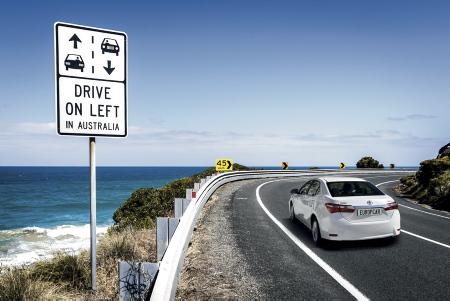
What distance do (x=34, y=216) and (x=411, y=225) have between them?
40.3m

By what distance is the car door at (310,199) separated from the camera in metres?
7.66

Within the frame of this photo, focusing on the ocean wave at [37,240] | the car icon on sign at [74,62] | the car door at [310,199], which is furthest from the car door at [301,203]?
the ocean wave at [37,240]

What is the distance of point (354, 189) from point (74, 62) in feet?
22.5

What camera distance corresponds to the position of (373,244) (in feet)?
23.4

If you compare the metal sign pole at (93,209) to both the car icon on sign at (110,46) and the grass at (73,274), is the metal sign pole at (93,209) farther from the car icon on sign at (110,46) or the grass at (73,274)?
the car icon on sign at (110,46)

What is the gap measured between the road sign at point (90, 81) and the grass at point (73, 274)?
1.91 metres

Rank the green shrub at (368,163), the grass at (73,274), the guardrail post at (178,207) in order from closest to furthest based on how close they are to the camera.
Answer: the grass at (73,274), the guardrail post at (178,207), the green shrub at (368,163)

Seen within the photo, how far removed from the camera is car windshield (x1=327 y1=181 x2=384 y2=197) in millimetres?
7109

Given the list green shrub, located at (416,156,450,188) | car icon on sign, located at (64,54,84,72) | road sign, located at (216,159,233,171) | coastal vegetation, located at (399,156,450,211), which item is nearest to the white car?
car icon on sign, located at (64,54,84,72)

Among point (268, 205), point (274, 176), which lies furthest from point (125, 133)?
point (274, 176)

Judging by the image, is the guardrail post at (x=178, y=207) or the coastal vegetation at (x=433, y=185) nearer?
the guardrail post at (x=178, y=207)

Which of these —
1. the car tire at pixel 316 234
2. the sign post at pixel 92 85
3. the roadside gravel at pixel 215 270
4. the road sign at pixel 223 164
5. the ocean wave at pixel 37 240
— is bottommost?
the ocean wave at pixel 37 240

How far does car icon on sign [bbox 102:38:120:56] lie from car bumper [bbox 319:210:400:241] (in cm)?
544

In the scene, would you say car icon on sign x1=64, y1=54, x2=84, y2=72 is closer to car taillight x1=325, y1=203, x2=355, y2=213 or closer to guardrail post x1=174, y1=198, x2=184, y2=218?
guardrail post x1=174, y1=198, x2=184, y2=218
